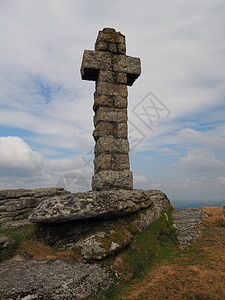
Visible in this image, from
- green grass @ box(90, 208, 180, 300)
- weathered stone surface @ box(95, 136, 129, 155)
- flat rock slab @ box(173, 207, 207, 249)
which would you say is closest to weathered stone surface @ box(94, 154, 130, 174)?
weathered stone surface @ box(95, 136, 129, 155)

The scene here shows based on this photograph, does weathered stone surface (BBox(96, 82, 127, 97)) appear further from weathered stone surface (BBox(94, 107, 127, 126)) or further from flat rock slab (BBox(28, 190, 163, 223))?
flat rock slab (BBox(28, 190, 163, 223))

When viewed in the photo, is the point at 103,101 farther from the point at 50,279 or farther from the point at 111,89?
the point at 50,279

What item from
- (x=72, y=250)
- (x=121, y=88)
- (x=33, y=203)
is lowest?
(x=72, y=250)

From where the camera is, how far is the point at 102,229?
6492 millimetres

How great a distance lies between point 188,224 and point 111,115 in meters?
5.94

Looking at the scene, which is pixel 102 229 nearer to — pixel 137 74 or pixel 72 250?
pixel 72 250

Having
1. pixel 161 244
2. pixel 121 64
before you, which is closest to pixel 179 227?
pixel 161 244

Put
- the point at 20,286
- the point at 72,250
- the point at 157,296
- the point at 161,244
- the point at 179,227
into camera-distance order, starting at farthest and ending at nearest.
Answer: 1. the point at 179,227
2. the point at 161,244
3. the point at 72,250
4. the point at 157,296
5. the point at 20,286

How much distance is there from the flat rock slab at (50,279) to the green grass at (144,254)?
297mm

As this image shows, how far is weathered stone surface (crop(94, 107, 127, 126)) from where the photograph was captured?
28.5 feet

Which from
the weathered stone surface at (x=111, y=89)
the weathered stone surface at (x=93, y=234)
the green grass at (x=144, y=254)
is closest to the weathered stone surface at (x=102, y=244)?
the weathered stone surface at (x=93, y=234)

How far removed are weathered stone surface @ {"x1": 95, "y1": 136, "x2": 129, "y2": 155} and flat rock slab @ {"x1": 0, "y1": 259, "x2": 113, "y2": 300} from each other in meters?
4.46

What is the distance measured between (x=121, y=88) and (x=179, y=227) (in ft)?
21.7

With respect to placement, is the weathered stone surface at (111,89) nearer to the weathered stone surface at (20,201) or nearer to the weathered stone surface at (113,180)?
the weathered stone surface at (113,180)
